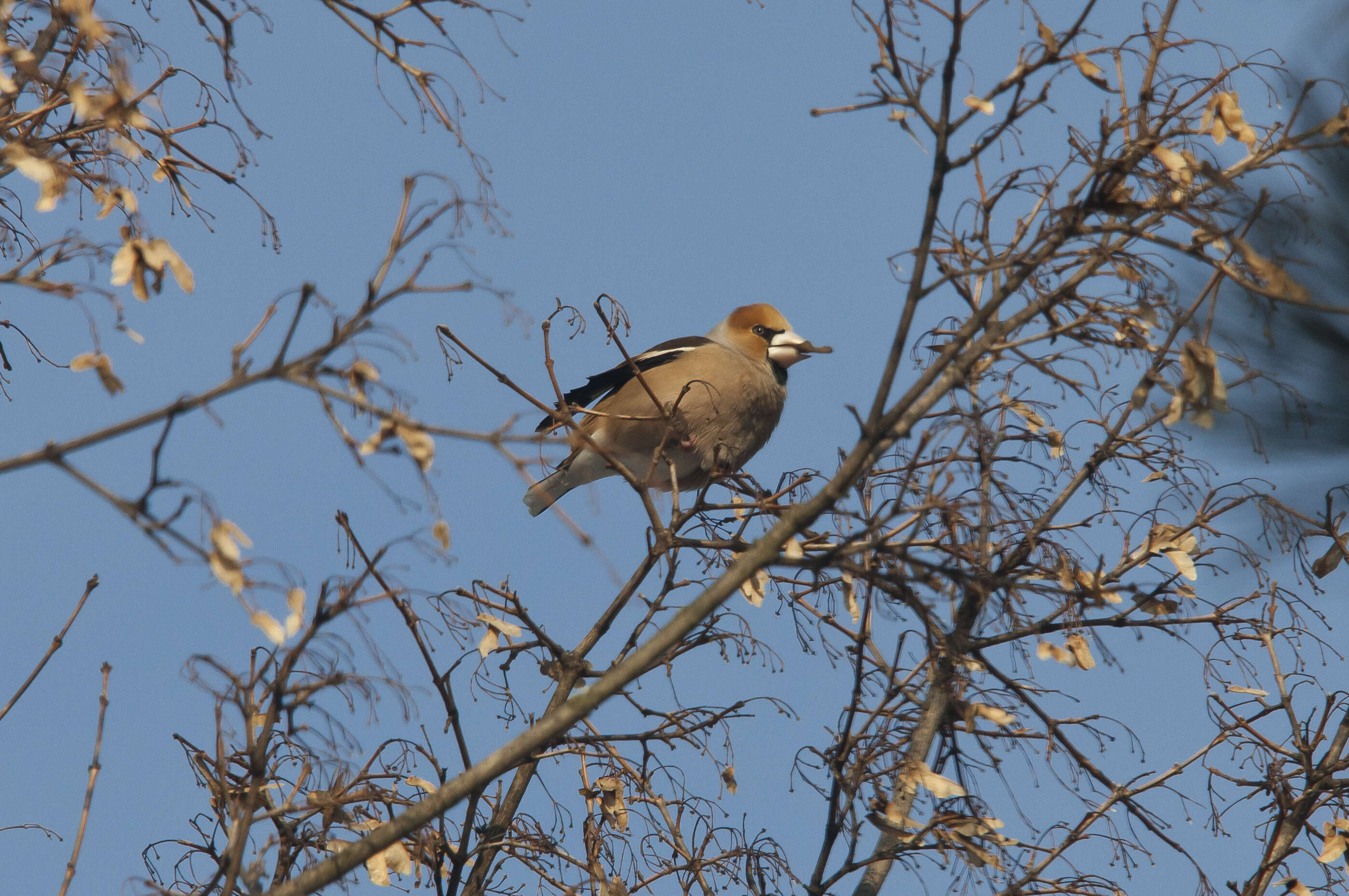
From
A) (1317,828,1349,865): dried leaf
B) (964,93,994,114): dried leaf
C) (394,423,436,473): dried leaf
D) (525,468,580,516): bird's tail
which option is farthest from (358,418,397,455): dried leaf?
(525,468,580,516): bird's tail

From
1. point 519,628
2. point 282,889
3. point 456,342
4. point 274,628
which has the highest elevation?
point 456,342

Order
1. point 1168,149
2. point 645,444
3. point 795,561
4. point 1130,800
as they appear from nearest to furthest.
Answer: point 795,561
point 1168,149
point 1130,800
point 645,444

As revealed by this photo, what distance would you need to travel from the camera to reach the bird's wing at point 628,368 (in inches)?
232

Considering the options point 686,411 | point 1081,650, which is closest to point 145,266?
point 1081,650

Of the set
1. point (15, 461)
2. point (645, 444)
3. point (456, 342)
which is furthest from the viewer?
point (645, 444)

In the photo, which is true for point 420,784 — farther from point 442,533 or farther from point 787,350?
point 787,350

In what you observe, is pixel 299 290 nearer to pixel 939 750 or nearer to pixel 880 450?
pixel 880 450

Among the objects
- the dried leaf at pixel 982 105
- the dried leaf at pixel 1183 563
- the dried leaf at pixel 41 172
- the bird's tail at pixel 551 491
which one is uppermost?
the bird's tail at pixel 551 491

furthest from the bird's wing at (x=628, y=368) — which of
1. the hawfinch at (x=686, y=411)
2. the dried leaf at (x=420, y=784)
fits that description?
the dried leaf at (x=420, y=784)

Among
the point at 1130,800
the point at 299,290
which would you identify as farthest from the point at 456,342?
the point at 1130,800

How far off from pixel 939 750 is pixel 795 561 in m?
1.42

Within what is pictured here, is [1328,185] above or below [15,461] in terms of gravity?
above

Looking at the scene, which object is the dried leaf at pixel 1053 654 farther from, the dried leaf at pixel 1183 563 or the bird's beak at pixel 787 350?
the bird's beak at pixel 787 350

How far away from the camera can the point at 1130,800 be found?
143 inches
